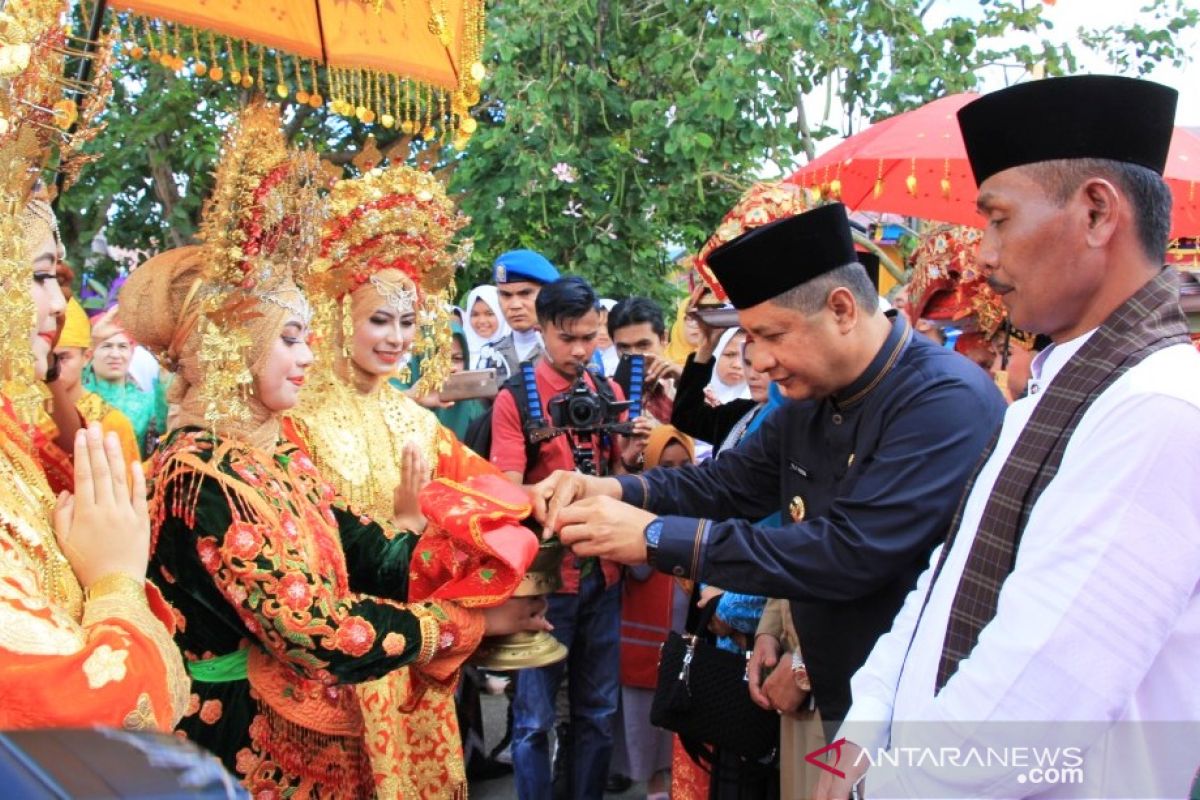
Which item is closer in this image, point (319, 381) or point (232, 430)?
point (232, 430)

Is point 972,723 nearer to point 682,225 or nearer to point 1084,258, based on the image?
point 1084,258

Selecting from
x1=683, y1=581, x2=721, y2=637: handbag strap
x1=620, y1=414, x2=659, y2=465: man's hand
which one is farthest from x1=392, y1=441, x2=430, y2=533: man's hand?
x1=620, y1=414, x2=659, y2=465: man's hand

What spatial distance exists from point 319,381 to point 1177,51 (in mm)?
8192

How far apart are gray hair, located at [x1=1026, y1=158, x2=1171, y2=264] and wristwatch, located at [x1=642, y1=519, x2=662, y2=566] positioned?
1.26m

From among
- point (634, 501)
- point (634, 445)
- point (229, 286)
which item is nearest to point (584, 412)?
point (634, 445)

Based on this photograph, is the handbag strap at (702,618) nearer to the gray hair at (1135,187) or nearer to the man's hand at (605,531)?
the man's hand at (605,531)

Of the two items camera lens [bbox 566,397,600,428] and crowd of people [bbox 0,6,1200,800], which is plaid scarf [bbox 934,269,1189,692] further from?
camera lens [bbox 566,397,600,428]

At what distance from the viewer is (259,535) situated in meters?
2.49

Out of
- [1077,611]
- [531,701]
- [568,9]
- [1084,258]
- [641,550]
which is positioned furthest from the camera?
[568,9]

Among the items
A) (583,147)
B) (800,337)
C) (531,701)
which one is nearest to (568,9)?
(583,147)

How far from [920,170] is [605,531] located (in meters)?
3.09

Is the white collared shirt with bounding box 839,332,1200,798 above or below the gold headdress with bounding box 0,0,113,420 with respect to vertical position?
below

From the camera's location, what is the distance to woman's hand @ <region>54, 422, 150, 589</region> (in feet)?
5.80

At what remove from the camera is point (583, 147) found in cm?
777
